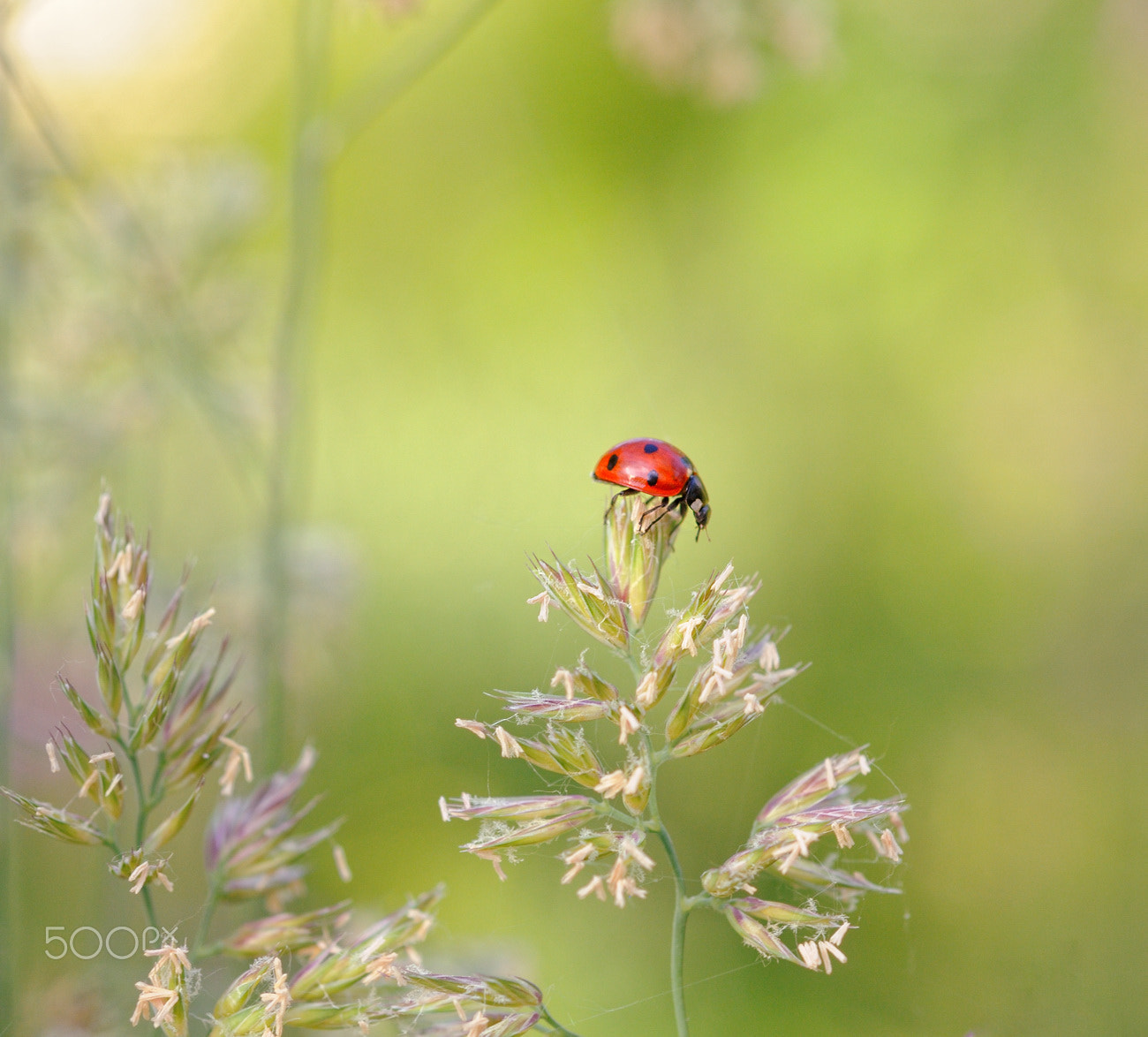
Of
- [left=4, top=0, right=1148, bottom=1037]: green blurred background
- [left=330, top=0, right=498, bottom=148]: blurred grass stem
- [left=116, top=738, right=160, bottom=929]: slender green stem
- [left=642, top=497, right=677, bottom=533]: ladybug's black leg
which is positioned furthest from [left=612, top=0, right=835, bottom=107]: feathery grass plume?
[left=116, top=738, right=160, bottom=929]: slender green stem

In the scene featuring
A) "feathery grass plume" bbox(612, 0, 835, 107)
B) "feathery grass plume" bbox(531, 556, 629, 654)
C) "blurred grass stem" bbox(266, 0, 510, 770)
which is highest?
"feathery grass plume" bbox(612, 0, 835, 107)

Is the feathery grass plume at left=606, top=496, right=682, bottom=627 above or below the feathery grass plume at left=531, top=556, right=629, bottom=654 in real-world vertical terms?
above

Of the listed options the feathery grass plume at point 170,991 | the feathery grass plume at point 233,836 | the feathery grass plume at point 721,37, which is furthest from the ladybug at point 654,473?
the feathery grass plume at point 721,37

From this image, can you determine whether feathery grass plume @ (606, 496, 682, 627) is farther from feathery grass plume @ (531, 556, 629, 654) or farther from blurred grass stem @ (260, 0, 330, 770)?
blurred grass stem @ (260, 0, 330, 770)

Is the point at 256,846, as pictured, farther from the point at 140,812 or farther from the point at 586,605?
the point at 586,605

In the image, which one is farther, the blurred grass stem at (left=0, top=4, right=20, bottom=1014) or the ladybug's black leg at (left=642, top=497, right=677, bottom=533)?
the blurred grass stem at (left=0, top=4, right=20, bottom=1014)

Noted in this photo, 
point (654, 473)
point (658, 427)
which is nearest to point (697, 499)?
point (654, 473)

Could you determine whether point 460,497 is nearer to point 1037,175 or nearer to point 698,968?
point 698,968

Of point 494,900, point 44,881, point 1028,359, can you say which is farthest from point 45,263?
point 1028,359
